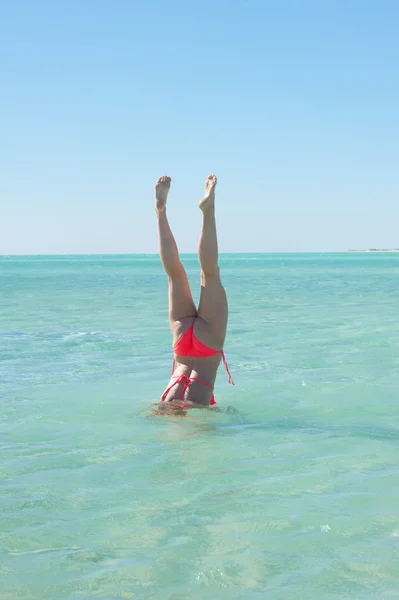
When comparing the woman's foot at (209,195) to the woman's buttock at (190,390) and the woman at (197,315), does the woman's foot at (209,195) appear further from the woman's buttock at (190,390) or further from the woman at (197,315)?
the woman's buttock at (190,390)

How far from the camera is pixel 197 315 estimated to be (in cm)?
707

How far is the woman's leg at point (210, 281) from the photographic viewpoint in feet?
22.1

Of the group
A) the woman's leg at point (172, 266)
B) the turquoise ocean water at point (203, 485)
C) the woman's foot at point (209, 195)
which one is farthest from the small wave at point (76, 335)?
the woman's foot at point (209, 195)

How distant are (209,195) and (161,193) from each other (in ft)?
1.91

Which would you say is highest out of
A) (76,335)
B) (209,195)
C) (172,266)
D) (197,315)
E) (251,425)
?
(209,195)

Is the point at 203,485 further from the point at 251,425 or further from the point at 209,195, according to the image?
the point at 209,195

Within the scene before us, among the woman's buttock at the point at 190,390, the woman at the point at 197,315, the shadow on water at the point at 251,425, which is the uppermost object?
the woman at the point at 197,315

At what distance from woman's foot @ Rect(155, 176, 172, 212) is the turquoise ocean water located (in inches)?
83.9

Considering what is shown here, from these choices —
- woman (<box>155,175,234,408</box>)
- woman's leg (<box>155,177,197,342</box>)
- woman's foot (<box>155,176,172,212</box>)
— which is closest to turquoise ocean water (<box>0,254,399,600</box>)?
woman (<box>155,175,234,408</box>)

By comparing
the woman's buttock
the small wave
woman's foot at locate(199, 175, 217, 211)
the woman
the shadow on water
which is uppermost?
woman's foot at locate(199, 175, 217, 211)

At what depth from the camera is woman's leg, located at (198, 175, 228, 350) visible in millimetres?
6730

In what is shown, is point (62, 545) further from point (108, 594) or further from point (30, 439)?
point (30, 439)

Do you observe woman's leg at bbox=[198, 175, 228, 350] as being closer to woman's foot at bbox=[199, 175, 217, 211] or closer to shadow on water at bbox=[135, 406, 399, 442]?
woman's foot at bbox=[199, 175, 217, 211]

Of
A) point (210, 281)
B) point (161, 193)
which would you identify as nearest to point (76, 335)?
point (161, 193)
